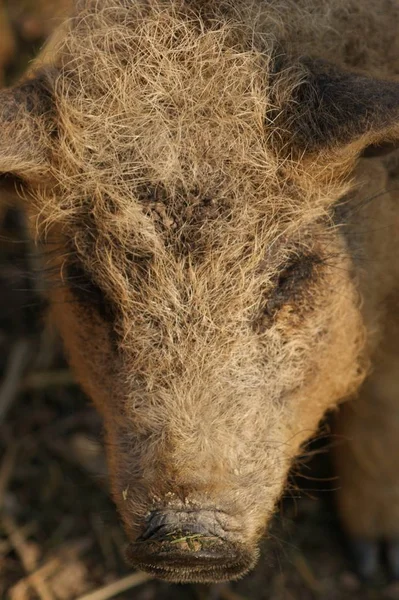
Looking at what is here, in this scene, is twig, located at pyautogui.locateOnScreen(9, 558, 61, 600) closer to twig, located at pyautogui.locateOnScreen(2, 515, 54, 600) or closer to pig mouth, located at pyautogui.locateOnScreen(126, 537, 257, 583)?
twig, located at pyautogui.locateOnScreen(2, 515, 54, 600)

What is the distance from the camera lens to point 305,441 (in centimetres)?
316

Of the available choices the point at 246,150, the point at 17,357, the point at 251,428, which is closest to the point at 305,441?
the point at 251,428

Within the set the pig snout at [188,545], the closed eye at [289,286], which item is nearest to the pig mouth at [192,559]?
the pig snout at [188,545]

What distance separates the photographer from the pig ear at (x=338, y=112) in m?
2.37

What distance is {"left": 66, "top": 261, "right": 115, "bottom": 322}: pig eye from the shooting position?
271cm

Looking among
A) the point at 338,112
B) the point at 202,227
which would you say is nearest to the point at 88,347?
the point at 202,227

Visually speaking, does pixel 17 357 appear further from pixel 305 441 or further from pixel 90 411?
pixel 305 441

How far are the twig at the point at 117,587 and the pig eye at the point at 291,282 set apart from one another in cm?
173

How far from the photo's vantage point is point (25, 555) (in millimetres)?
3869

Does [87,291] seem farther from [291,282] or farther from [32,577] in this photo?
[32,577]

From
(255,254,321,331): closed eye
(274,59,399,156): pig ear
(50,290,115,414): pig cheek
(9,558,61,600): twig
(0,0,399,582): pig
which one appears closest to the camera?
(274,59,399,156): pig ear

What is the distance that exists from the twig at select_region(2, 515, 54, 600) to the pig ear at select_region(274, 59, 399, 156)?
2.25 m

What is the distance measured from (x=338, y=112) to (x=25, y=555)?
8.15 ft

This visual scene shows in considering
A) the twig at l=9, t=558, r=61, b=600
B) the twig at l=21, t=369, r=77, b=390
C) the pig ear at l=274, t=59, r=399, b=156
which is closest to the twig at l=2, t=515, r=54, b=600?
the twig at l=9, t=558, r=61, b=600
